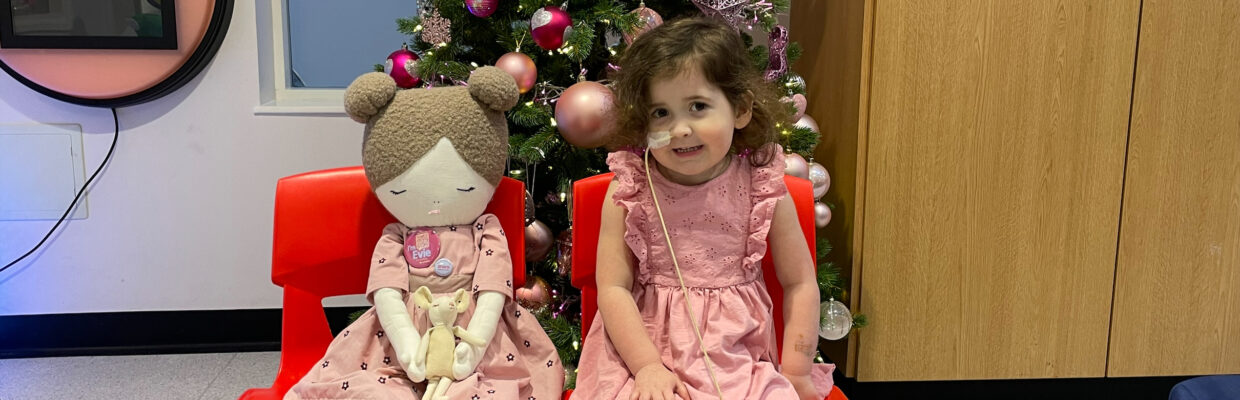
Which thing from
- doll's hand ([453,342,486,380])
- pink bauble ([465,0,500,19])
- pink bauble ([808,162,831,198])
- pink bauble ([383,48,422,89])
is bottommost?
doll's hand ([453,342,486,380])

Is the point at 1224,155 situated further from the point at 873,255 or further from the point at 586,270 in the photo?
the point at 586,270

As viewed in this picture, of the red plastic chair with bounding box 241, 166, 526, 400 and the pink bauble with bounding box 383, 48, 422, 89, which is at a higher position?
the pink bauble with bounding box 383, 48, 422, 89

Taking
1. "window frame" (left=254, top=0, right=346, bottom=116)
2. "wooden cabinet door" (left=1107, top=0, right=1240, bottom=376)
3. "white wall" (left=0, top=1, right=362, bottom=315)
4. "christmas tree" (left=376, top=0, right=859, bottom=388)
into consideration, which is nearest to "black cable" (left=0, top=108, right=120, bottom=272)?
"white wall" (left=0, top=1, right=362, bottom=315)

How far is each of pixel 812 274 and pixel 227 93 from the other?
5.71 ft

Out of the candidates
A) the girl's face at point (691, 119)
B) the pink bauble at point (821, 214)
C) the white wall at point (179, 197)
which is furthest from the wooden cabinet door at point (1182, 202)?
the white wall at point (179, 197)

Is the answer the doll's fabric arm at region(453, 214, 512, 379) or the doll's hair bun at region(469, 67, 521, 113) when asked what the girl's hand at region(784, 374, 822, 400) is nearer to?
the doll's fabric arm at region(453, 214, 512, 379)

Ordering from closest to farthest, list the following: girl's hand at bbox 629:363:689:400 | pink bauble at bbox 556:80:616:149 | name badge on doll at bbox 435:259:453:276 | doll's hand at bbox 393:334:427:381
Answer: girl's hand at bbox 629:363:689:400, doll's hand at bbox 393:334:427:381, name badge on doll at bbox 435:259:453:276, pink bauble at bbox 556:80:616:149

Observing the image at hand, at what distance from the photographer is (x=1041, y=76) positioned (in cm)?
179

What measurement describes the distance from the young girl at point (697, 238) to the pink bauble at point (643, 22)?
0.34m

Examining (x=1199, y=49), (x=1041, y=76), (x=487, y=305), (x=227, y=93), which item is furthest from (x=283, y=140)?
(x=1199, y=49)

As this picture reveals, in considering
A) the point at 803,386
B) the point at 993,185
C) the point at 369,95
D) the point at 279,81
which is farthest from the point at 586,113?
the point at 279,81

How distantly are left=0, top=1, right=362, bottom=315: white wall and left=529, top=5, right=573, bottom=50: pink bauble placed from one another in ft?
2.97

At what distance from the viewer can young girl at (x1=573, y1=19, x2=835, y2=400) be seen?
121 cm

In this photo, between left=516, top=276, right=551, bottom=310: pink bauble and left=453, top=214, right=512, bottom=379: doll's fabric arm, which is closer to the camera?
left=453, top=214, right=512, bottom=379: doll's fabric arm
